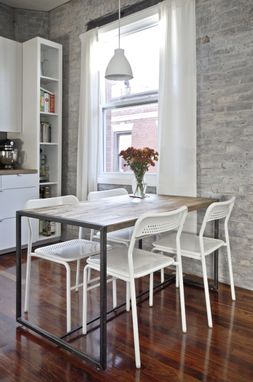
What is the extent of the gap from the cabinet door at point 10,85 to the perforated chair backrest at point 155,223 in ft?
8.78

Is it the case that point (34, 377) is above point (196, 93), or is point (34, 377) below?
below

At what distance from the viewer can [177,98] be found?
3.03 m

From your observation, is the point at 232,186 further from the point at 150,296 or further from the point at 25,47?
the point at 25,47

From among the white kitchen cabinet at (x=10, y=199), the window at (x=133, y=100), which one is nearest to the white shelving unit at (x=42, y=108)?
the white kitchen cabinet at (x=10, y=199)

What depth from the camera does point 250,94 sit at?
2.67 m

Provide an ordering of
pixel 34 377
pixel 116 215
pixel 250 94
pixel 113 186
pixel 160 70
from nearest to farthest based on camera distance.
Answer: pixel 34 377
pixel 116 215
pixel 250 94
pixel 160 70
pixel 113 186

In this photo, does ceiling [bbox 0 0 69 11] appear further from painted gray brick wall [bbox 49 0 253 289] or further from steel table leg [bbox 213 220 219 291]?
steel table leg [bbox 213 220 219 291]

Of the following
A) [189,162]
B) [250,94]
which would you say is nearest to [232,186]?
[189,162]

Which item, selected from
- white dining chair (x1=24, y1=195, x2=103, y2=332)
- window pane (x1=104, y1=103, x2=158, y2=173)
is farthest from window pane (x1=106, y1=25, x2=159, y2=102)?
white dining chair (x1=24, y1=195, x2=103, y2=332)

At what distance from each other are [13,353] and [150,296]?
1026 millimetres

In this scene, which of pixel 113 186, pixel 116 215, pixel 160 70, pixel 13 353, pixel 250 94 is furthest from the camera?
pixel 113 186

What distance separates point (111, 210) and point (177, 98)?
1384 mm

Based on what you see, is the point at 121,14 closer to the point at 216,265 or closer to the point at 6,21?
the point at 6,21

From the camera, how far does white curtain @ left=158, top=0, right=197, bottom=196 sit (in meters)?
2.95
